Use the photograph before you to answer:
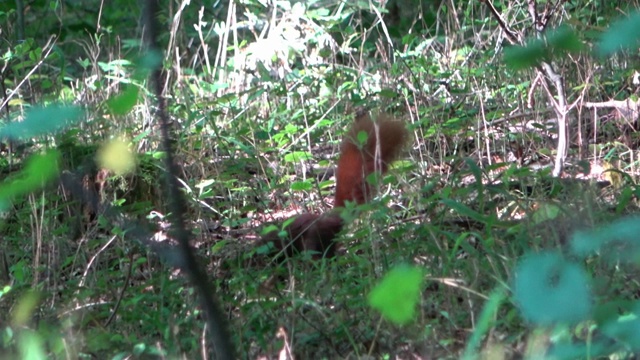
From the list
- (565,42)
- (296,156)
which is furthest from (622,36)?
(296,156)

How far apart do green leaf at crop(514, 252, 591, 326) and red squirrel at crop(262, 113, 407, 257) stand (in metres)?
2.22

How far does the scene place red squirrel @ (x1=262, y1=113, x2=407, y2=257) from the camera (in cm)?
350

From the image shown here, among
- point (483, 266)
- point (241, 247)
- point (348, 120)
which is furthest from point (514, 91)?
point (483, 266)

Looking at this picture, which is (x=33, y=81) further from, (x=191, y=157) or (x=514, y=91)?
(x=514, y=91)

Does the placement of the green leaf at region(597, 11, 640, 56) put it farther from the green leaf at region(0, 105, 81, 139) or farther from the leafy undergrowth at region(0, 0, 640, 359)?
the green leaf at region(0, 105, 81, 139)

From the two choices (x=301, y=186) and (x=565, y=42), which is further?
(x=301, y=186)

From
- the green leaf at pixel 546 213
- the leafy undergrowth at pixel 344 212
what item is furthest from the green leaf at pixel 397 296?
the green leaf at pixel 546 213

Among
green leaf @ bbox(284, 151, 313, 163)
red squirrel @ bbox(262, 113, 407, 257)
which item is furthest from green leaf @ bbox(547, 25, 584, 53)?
green leaf @ bbox(284, 151, 313, 163)

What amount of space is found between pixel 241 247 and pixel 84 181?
2.92ft

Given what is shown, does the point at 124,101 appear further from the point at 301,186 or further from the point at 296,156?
the point at 296,156

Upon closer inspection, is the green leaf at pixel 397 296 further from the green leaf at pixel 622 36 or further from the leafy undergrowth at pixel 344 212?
the green leaf at pixel 622 36

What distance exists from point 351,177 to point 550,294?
2.55 m

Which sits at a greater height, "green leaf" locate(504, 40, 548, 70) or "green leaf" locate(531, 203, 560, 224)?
"green leaf" locate(504, 40, 548, 70)

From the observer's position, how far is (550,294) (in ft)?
3.86
